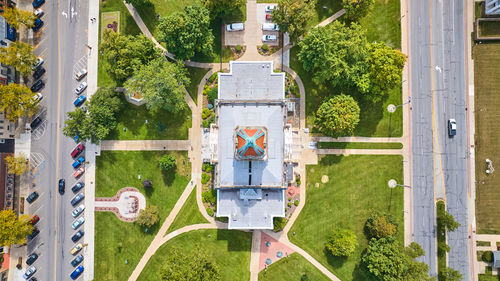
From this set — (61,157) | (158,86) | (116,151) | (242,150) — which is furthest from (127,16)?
(242,150)

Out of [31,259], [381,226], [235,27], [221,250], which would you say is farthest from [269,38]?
[31,259]

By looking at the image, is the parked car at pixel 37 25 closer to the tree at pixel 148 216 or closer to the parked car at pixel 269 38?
the tree at pixel 148 216

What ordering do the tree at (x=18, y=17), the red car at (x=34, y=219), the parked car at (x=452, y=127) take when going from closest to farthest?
the tree at (x=18, y=17)
the parked car at (x=452, y=127)
the red car at (x=34, y=219)

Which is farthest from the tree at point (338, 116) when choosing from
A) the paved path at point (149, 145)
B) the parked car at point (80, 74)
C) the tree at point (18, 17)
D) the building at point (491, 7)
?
the tree at point (18, 17)

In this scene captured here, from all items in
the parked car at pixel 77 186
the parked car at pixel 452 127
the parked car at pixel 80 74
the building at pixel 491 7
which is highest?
the building at pixel 491 7

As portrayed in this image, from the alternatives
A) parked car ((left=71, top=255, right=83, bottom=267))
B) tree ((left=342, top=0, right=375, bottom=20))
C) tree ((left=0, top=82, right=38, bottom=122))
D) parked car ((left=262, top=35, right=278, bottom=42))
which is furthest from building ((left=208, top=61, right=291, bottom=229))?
tree ((left=0, top=82, right=38, bottom=122))
